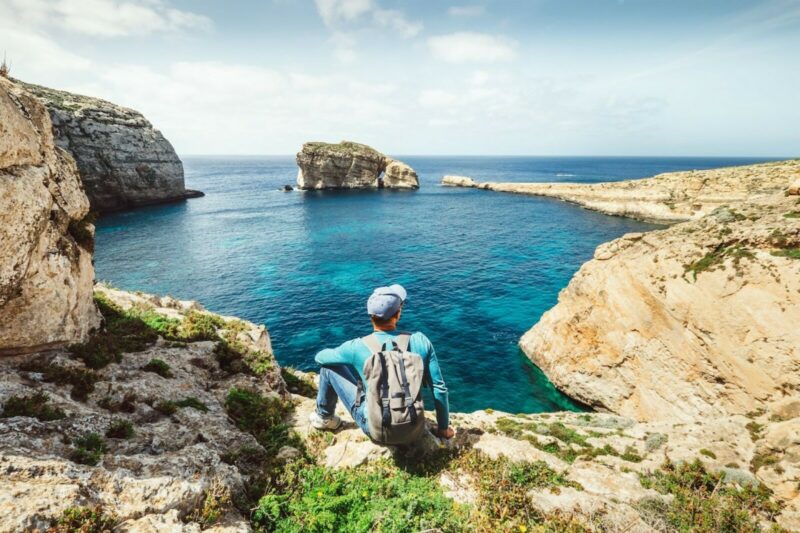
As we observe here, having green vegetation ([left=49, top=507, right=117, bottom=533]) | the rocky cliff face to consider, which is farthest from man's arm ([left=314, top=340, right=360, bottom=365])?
the rocky cliff face

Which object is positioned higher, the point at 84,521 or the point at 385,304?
the point at 385,304

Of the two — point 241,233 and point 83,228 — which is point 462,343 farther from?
point 241,233

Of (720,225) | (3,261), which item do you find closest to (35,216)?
Answer: (3,261)

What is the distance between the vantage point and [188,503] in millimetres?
5004

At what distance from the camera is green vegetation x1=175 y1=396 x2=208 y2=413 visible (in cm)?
816

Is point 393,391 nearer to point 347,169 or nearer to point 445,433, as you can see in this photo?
point 445,433

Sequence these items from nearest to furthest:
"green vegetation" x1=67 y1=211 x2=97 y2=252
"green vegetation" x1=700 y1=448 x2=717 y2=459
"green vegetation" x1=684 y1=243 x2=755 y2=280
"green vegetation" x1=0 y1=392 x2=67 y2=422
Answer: "green vegetation" x1=0 y1=392 x2=67 y2=422 → "green vegetation" x1=700 y1=448 x2=717 y2=459 → "green vegetation" x1=67 y1=211 x2=97 y2=252 → "green vegetation" x1=684 y1=243 x2=755 y2=280

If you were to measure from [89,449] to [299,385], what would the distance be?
8020 mm

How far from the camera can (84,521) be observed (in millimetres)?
4027

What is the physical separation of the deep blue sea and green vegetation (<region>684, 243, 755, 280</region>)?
35.7 ft

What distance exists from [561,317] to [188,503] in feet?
78.7

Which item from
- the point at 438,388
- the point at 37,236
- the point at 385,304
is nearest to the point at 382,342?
the point at 385,304

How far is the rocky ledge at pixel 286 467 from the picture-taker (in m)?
4.82

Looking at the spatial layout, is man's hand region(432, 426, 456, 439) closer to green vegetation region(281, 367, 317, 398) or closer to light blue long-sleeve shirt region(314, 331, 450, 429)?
light blue long-sleeve shirt region(314, 331, 450, 429)
